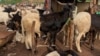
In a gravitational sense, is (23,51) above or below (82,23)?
below

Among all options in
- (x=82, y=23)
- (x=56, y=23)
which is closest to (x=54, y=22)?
(x=56, y=23)

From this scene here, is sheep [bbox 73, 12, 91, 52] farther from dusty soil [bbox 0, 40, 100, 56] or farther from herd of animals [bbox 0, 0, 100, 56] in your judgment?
dusty soil [bbox 0, 40, 100, 56]

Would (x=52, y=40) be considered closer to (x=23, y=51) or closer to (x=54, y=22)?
(x=54, y=22)

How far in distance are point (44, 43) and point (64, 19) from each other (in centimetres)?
116

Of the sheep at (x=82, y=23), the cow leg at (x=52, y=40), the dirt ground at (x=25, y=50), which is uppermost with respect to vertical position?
the sheep at (x=82, y=23)

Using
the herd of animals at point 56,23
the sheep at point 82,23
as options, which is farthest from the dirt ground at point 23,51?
the sheep at point 82,23

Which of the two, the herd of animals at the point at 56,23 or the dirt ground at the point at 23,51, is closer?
the herd of animals at the point at 56,23

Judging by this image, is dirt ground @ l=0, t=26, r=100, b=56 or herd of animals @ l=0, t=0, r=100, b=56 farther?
dirt ground @ l=0, t=26, r=100, b=56

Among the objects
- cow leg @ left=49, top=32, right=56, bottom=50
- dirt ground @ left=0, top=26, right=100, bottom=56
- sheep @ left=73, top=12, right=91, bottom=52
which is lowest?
dirt ground @ left=0, top=26, right=100, bottom=56

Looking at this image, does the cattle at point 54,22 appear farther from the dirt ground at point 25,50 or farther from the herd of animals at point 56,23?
the dirt ground at point 25,50

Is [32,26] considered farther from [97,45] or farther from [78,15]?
[97,45]

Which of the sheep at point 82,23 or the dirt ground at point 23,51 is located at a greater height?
the sheep at point 82,23

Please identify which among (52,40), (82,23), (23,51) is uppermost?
(82,23)

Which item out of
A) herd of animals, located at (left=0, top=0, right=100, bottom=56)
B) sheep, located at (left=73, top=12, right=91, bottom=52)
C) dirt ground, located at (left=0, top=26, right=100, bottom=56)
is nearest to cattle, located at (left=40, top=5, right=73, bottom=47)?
herd of animals, located at (left=0, top=0, right=100, bottom=56)
